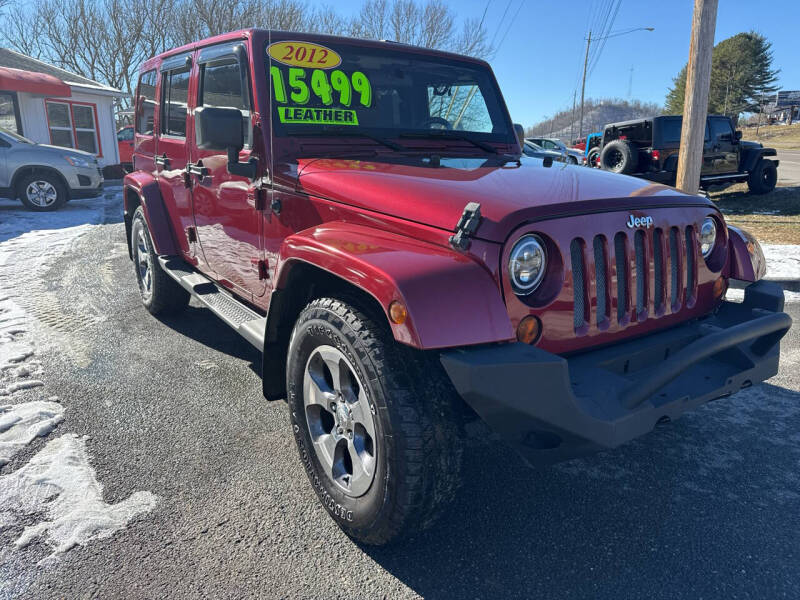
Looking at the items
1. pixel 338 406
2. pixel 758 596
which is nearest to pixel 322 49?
pixel 338 406

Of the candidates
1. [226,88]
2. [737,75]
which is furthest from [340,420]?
[737,75]

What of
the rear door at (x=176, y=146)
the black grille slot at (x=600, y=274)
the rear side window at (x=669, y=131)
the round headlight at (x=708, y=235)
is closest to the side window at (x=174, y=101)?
the rear door at (x=176, y=146)

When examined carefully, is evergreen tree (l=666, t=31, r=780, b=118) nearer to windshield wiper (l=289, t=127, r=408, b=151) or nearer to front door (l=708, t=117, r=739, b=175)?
front door (l=708, t=117, r=739, b=175)

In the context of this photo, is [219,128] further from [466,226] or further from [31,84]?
[31,84]

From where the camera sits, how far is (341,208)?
2447mm

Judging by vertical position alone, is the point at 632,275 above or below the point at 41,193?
above

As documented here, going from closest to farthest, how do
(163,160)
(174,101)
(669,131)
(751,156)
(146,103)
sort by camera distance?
(174,101) → (163,160) → (146,103) → (669,131) → (751,156)

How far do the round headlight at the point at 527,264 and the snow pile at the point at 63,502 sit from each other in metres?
1.77

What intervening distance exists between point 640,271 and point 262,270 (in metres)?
1.82

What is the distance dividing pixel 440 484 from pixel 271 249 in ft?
4.86

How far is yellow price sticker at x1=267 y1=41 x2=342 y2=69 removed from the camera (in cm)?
298

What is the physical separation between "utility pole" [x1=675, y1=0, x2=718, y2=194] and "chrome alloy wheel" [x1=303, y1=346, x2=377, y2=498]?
16.7 ft

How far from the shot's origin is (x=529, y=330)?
2.09 m

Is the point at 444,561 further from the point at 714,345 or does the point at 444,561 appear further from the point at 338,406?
the point at 714,345
